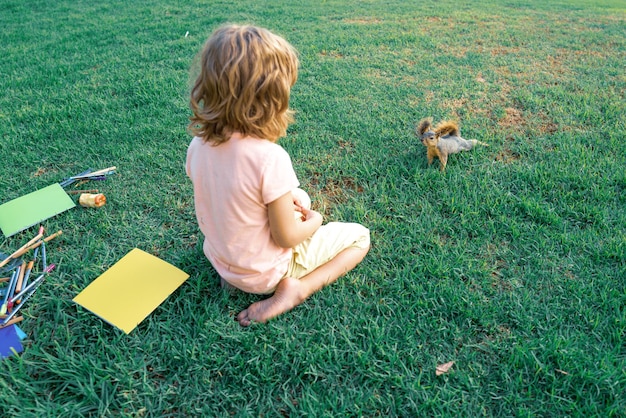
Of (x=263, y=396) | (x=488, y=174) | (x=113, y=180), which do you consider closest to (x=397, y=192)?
(x=488, y=174)

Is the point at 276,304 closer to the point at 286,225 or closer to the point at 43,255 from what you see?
the point at 286,225

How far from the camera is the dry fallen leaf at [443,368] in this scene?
5.45 ft

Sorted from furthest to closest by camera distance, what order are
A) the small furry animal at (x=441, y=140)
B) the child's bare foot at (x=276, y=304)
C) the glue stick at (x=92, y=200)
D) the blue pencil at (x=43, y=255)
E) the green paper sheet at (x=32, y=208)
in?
1. the small furry animal at (x=441, y=140)
2. the glue stick at (x=92, y=200)
3. the green paper sheet at (x=32, y=208)
4. the blue pencil at (x=43, y=255)
5. the child's bare foot at (x=276, y=304)

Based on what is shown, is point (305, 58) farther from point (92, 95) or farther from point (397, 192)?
point (397, 192)

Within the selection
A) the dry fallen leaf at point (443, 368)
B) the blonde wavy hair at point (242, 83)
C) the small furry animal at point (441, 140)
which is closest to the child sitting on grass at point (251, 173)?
the blonde wavy hair at point (242, 83)

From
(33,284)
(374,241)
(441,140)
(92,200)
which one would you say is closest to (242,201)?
(374,241)

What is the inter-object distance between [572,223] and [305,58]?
10.7 ft

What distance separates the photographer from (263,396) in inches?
63.9

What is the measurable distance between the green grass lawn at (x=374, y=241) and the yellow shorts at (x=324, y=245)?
14 cm

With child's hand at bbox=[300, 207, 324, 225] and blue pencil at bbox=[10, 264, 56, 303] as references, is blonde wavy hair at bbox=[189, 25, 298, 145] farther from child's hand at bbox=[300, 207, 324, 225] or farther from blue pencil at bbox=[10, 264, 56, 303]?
blue pencil at bbox=[10, 264, 56, 303]

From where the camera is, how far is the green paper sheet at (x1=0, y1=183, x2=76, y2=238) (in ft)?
8.00

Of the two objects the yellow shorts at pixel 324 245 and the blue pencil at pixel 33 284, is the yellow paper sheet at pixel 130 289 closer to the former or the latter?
the blue pencil at pixel 33 284

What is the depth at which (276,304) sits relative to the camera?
1.87m

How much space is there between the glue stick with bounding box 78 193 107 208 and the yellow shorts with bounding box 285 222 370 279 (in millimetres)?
1364
